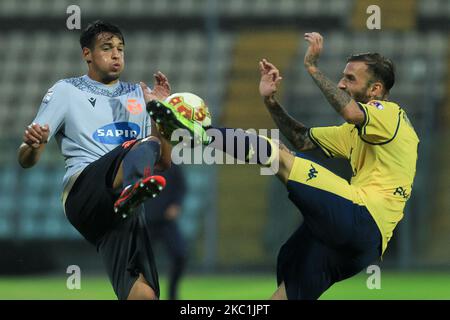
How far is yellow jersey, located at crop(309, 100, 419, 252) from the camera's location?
540 cm

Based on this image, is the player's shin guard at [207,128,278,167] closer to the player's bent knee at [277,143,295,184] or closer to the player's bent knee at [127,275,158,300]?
the player's bent knee at [277,143,295,184]

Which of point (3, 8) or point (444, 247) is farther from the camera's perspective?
point (3, 8)

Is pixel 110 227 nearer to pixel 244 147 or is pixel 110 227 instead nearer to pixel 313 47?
pixel 244 147

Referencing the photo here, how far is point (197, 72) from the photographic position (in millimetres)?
13242

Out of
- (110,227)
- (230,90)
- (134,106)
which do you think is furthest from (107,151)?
(230,90)

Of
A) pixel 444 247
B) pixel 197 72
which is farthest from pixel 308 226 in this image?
pixel 197 72

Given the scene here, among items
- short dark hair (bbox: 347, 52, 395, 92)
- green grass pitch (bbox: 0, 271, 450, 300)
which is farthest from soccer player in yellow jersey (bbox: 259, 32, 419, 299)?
green grass pitch (bbox: 0, 271, 450, 300)

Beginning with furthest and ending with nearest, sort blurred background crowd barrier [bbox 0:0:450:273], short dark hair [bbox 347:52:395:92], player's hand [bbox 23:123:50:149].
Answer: blurred background crowd barrier [bbox 0:0:450:273] < short dark hair [bbox 347:52:395:92] < player's hand [bbox 23:123:50:149]

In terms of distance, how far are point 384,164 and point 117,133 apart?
1.53 metres

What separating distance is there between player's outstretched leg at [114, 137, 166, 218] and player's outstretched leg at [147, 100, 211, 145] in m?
0.12

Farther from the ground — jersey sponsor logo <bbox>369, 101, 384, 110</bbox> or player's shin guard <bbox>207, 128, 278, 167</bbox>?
jersey sponsor logo <bbox>369, 101, 384, 110</bbox>

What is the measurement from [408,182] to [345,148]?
53 cm

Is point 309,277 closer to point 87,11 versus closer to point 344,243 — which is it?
point 344,243

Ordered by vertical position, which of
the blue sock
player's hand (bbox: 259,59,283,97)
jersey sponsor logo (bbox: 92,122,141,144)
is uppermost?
player's hand (bbox: 259,59,283,97)
